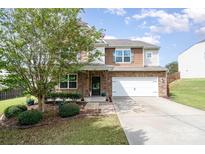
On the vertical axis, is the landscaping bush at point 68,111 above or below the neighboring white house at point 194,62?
below

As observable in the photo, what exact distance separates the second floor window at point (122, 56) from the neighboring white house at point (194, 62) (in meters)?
18.6

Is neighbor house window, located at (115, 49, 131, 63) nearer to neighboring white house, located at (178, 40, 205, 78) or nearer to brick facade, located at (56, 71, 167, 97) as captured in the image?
brick facade, located at (56, 71, 167, 97)

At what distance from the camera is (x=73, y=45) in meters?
12.5

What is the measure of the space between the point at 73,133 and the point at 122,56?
14803 millimetres

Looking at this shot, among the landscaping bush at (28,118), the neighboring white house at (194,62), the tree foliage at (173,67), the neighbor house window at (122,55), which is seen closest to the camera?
the landscaping bush at (28,118)

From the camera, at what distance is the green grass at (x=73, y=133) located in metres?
7.63

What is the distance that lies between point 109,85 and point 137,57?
165 inches

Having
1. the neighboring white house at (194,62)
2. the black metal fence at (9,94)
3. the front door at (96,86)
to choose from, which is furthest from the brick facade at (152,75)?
the neighboring white house at (194,62)

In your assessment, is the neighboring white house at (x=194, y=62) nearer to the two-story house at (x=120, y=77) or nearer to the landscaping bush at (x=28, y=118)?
the two-story house at (x=120, y=77)

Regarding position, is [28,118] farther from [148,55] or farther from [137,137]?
[148,55]

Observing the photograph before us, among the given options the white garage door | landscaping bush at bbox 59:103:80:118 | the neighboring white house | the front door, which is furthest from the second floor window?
the neighboring white house

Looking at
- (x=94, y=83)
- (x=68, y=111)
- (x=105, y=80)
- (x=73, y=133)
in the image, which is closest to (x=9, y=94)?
(x=94, y=83)

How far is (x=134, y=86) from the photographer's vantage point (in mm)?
21312
